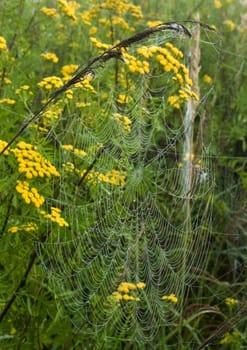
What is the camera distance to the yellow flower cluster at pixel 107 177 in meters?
3.20

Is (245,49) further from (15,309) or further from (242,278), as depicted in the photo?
(15,309)

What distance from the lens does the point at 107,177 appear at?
327 cm

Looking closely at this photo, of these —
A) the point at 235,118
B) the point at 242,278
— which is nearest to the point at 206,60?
the point at 235,118

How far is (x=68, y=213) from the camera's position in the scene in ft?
9.97

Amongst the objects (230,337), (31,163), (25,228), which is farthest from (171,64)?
(230,337)

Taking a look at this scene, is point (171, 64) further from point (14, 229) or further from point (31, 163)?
point (14, 229)

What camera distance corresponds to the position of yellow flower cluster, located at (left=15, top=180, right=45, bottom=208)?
269cm

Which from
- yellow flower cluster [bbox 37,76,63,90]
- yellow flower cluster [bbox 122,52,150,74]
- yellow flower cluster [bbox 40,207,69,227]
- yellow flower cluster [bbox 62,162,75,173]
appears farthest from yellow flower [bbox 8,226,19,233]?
yellow flower cluster [bbox 122,52,150,74]

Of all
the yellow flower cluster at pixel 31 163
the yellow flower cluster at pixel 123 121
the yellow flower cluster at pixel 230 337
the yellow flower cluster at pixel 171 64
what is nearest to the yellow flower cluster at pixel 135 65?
the yellow flower cluster at pixel 171 64

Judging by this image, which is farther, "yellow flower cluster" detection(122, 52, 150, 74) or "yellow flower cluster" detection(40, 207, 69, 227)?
"yellow flower cluster" detection(122, 52, 150, 74)

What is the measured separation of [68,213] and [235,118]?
2.38m

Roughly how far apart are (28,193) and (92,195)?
550 mm

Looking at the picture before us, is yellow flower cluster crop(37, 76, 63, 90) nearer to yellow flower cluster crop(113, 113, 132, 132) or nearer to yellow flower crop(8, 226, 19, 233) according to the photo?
yellow flower cluster crop(113, 113, 132, 132)

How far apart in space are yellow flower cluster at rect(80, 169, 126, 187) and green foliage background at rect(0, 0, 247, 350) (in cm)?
20
